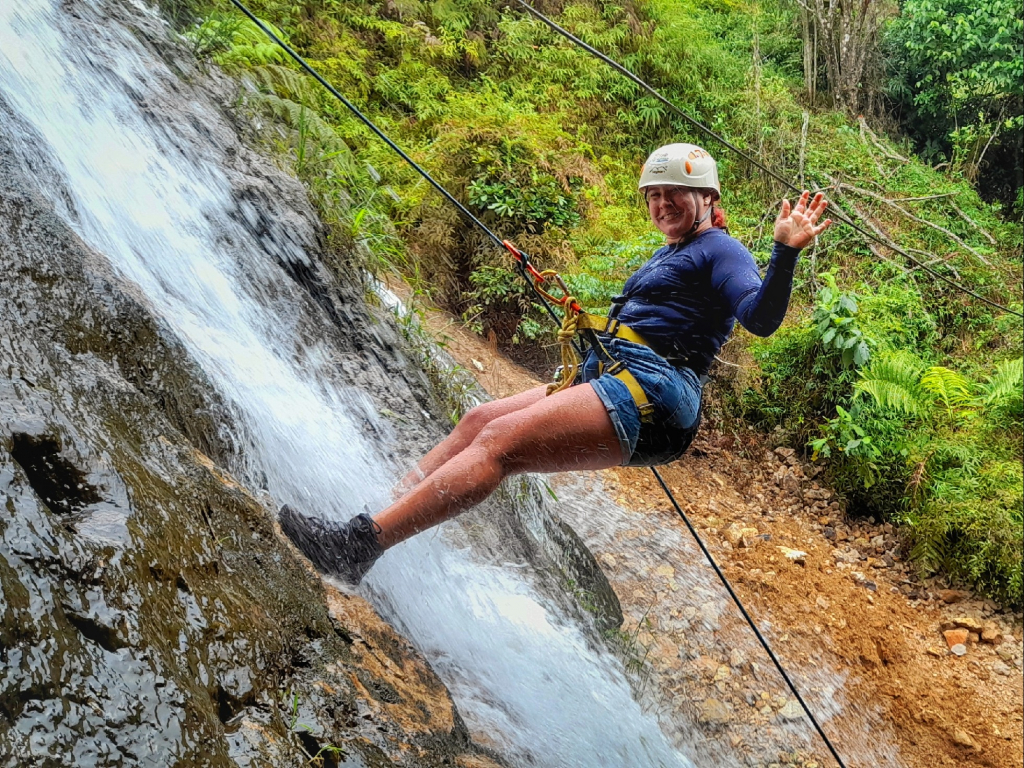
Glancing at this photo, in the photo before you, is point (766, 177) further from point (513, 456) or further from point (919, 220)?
point (513, 456)

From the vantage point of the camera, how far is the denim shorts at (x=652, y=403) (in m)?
2.73

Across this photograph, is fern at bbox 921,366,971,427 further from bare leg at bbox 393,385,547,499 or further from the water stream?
bare leg at bbox 393,385,547,499

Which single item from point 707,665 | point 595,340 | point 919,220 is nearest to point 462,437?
point 595,340

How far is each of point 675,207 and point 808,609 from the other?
13.2ft

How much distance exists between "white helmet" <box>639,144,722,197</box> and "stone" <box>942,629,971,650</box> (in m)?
4.54

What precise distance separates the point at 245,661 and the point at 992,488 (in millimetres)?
6507

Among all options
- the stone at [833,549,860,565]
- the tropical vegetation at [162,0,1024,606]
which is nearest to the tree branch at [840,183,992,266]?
the tropical vegetation at [162,0,1024,606]

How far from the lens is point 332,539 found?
2.57m

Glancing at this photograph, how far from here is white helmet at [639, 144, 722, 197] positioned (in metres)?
2.86

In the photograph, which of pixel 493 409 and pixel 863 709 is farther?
pixel 863 709

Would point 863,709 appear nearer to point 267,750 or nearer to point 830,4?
point 267,750

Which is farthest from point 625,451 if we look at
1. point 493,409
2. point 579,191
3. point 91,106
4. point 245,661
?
point 579,191

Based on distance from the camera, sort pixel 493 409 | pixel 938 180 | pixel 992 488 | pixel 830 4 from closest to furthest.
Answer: pixel 493 409, pixel 992 488, pixel 938 180, pixel 830 4

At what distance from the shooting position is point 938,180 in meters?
11.1
